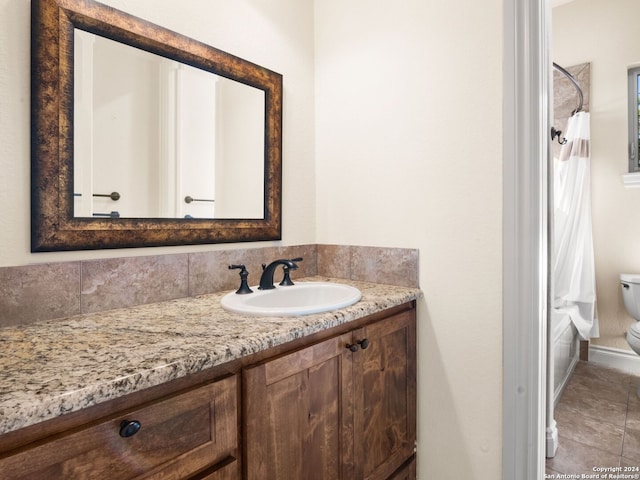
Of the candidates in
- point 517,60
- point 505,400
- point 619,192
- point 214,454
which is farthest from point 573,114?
Answer: point 214,454

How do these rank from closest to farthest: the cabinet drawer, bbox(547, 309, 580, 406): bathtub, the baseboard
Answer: the cabinet drawer, bbox(547, 309, 580, 406): bathtub, the baseboard

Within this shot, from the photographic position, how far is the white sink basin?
1.15 metres

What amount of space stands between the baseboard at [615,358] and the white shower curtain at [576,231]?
0.15 meters

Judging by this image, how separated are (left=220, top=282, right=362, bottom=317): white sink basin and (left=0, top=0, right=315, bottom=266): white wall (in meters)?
0.25

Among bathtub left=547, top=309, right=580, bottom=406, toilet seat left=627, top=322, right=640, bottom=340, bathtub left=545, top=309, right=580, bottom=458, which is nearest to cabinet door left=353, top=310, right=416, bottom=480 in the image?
bathtub left=545, top=309, right=580, bottom=458

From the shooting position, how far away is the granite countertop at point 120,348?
1.93 ft

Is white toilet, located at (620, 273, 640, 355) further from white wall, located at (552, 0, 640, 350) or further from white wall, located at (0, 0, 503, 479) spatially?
white wall, located at (0, 0, 503, 479)

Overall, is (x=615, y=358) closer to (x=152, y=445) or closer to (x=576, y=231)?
(x=576, y=231)

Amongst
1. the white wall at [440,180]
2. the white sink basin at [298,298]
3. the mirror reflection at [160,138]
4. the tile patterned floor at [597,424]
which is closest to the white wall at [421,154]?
the white wall at [440,180]

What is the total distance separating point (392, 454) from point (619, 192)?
270cm

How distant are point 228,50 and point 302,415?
134cm

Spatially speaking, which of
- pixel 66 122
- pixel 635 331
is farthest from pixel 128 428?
pixel 635 331

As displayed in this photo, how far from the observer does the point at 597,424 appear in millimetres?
2008

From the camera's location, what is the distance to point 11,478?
54 centimetres
